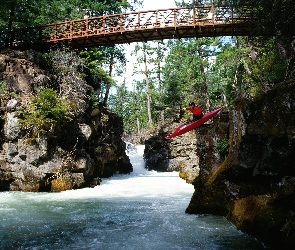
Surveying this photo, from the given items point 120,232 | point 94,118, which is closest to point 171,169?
point 94,118

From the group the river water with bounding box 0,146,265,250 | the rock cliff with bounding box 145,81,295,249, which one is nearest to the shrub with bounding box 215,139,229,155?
the rock cliff with bounding box 145,81,295,249

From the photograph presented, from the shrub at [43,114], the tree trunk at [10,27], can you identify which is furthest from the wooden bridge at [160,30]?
the shrub at [43,114]

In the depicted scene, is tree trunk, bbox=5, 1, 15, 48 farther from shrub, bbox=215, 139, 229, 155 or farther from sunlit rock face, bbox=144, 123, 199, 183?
shrub, bbox=215, 139, 229, 155

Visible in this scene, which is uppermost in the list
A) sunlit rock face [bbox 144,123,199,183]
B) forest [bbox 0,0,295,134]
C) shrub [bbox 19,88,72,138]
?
forest [bbox 0,0,295,134]

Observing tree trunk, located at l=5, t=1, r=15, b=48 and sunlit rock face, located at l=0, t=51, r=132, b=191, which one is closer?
sunlit rock face, located at l=0, t=51, r=132, b=191

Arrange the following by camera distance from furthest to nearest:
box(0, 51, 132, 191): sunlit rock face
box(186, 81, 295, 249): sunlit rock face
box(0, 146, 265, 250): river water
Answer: box(0, 51, 132, 191): sunlit rock face < box(0, 146, 265, 250): river water < box(186, 81, 295, 249): sunlit rock face

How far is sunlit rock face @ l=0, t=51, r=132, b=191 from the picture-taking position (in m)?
12.3

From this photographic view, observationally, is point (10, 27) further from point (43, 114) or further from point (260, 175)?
point (260, 175)

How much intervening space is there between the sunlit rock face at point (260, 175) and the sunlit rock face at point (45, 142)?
23.9ft

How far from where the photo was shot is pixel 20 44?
17125 mm

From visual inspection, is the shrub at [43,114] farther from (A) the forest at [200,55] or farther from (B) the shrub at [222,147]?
(B) the shrub at [222,147]

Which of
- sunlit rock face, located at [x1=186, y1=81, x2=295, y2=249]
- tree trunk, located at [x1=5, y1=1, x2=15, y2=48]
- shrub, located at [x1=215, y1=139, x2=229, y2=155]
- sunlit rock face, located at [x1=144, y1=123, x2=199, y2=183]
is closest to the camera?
sunlit rock face, located at [x1=186, y1=81, x2=295, y2=249]

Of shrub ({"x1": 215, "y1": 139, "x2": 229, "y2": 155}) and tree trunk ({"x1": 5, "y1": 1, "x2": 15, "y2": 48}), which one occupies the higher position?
tree trunk ({"x1": 5, "y1": 1, "x2": 15, "y2": 48})

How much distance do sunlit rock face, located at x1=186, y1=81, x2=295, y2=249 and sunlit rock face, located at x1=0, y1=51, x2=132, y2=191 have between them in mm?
7290
